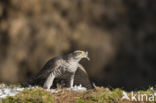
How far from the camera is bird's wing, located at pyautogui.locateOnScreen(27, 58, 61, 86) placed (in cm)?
640

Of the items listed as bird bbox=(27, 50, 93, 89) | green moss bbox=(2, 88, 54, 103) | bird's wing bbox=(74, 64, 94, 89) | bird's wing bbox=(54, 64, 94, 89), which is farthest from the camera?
bird's wing bbox=(74, 64, 94, 89)

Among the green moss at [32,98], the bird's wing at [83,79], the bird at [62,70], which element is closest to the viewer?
the green moss at [32,98]

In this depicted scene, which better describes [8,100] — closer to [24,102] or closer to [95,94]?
[24,102]

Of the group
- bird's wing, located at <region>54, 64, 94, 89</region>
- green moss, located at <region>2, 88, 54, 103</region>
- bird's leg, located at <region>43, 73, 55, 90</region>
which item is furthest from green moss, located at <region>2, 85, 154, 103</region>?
bird's wing, located at <region>54, 64, 94, 89</region>

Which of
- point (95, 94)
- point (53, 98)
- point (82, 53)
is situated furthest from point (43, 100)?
point (82, 53)

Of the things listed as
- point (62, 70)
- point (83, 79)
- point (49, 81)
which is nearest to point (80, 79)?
point (83, 79)

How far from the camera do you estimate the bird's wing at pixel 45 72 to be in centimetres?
640

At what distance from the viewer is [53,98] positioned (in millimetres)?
5633

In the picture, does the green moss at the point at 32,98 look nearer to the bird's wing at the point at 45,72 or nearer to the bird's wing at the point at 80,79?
the bird's wing at the point at 45,72

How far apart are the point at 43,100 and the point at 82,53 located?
1212 millimetres

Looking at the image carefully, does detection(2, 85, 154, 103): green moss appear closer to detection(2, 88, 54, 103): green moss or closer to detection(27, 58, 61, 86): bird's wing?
detection(2, 88, 54, 103): green moss

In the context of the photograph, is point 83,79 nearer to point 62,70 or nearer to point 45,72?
point 62,70

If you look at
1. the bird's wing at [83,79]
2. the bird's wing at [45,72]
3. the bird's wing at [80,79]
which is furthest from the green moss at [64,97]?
the bird's wing at [83,79]

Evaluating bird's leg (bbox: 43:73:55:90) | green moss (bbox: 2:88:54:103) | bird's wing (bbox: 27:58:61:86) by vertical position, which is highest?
bird's wing (bbox: 27:58:61:86)
